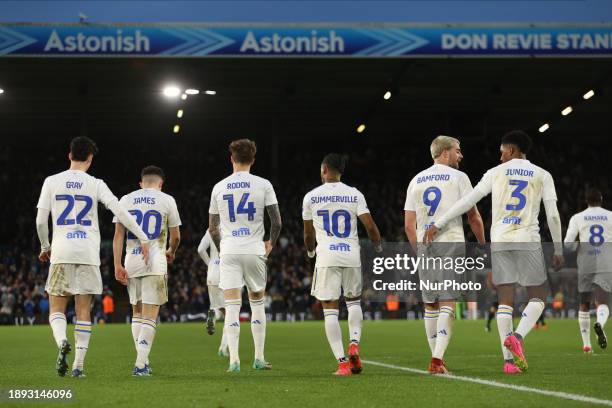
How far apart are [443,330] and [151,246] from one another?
3.24 metres

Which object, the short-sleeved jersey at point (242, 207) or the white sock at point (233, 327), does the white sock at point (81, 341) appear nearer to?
the white sock at point (233, 327)

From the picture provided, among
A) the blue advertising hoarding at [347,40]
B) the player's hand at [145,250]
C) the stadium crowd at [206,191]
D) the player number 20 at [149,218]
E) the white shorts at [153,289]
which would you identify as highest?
the blue advertising hoarding at [347,40]

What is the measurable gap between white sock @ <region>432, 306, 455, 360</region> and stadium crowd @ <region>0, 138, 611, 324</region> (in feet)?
85.4

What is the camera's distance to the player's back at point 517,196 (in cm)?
954

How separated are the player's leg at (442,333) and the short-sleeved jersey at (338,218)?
1.07 meters

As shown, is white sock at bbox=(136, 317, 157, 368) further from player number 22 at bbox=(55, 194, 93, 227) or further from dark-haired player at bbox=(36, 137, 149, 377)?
player number 22 at bbox=(55, 194, 93, 227)

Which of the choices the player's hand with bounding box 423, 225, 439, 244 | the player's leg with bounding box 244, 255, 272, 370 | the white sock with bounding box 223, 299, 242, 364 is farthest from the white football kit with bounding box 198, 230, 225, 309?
the player's hand with bounding box 423, 225, 439, 244

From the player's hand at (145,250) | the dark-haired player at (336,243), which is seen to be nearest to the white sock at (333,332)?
the dark-haired player at (336,243)

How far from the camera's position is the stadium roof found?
33750 millimetres

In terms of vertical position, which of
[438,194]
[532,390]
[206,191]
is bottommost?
[532,390]

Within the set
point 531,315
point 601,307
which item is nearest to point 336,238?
point 531,315

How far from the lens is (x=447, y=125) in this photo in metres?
41.3

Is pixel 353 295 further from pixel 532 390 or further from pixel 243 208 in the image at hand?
pixel 532 390

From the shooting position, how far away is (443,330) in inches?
362
